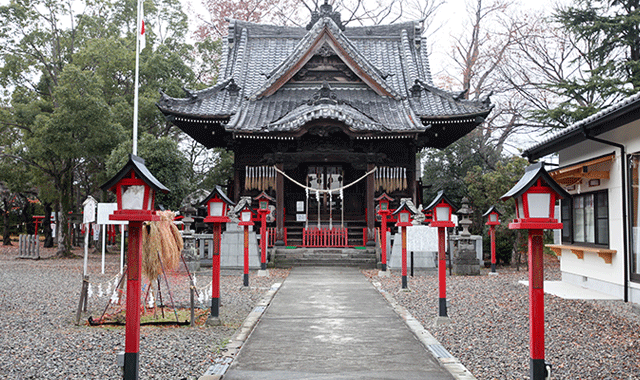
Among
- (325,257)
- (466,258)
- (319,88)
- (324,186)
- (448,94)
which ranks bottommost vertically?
(325,257)

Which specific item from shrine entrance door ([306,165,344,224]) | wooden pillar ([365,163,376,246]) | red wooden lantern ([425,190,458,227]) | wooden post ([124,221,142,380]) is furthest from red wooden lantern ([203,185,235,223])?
shrine entrance door ([306,165,344,224])

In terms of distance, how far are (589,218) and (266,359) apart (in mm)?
8501

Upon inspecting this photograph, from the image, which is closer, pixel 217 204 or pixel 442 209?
pixel 217 204

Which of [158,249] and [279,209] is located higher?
[279,209]

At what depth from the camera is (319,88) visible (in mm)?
21062

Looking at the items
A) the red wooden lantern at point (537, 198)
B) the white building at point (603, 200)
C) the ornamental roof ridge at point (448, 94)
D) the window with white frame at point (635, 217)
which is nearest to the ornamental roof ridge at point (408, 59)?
the ornamental roof ridge at point (448, 94)

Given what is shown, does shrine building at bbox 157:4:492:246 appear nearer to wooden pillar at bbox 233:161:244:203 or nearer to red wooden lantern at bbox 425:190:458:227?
wooden pillar at bbox 233:161:244:203

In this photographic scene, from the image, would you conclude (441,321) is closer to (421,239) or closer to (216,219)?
(216,219)

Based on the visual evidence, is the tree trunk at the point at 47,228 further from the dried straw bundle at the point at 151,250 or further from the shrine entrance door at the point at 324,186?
the dried straw bundle at the point at 151,250

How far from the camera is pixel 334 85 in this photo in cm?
2192

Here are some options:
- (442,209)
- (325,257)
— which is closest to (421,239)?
(442,209)

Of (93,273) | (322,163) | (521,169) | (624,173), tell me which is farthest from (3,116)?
(624,173)

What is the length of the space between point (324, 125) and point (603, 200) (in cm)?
1017

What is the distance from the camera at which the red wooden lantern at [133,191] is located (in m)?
4.72
